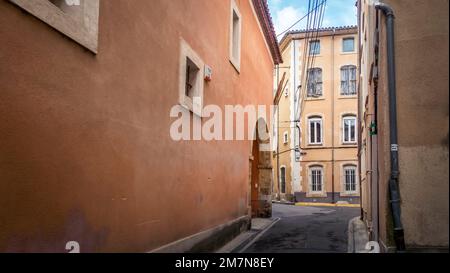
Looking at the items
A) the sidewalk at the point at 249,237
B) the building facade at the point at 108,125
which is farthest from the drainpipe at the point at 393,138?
the sidewalk at the point at 249,237

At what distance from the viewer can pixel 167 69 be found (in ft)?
21.5

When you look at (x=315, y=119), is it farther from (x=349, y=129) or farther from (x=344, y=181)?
(x=344, y=181)

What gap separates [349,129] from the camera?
1176 inches

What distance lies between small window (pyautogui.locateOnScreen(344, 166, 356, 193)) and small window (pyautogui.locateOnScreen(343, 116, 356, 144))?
189 centimetres

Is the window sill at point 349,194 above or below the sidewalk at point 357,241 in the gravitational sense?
above

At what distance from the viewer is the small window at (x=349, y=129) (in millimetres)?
29702

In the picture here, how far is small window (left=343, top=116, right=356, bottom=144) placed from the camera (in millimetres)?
29702

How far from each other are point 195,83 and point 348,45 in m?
24.9

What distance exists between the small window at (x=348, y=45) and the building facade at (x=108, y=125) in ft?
74.8

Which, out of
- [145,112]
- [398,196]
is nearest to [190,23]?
[145,112]

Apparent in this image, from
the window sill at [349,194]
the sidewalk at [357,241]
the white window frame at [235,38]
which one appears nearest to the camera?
the sidewalk at [357,241]
